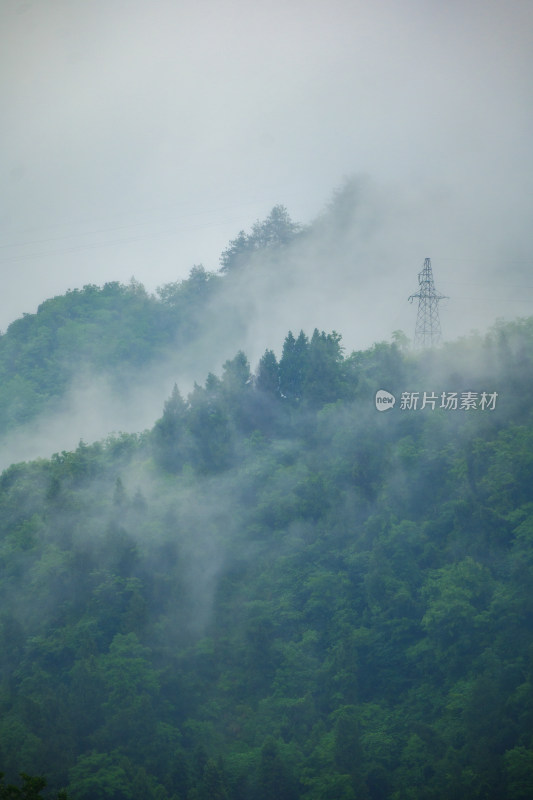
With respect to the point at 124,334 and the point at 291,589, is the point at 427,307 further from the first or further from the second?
the point at 124,334

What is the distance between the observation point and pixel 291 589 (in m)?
44.8

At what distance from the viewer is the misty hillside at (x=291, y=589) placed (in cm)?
3691

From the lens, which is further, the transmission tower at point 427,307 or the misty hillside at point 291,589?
the transmission tower at point 427,307

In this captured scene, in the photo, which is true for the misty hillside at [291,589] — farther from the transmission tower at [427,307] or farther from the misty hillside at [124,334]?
the misty hillside at [124,334]

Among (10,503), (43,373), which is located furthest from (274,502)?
(43,373)

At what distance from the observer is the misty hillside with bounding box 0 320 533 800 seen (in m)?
36.9

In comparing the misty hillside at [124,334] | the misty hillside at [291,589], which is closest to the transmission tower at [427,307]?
the misty hillside at [291,589]

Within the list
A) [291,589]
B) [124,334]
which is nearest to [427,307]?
[291,589]

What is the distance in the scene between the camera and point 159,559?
46.6 meters

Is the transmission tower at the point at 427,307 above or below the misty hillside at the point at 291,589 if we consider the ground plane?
above

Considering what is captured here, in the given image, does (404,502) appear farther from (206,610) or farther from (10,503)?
(10,503)

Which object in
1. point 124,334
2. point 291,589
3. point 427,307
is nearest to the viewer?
point 291,589

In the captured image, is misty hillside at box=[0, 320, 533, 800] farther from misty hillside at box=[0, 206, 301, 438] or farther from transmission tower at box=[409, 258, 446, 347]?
misty hillside at box=[0, 206, 301, 438]

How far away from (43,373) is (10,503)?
2112 cm
